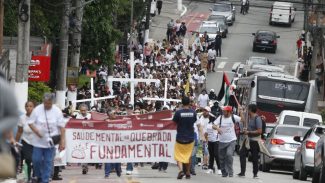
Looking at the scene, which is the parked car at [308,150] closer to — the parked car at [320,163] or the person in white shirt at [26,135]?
the parked car at [320,163]

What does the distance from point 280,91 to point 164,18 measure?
147ft

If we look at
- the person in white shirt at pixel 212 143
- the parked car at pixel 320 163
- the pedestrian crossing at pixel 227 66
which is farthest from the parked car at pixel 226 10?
the parked car at pixel 320 163

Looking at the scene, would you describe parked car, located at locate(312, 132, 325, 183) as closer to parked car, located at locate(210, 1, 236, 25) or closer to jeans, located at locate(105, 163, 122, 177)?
jeans, located at locate(105, 163, 122, 177)

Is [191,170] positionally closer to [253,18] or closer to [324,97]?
[324,97]

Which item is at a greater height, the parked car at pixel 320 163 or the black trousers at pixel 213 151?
the parked car at pixel 320 163

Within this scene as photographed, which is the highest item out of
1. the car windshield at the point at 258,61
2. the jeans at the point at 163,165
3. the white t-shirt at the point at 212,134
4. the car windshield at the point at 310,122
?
the car windshield at the point at 258,61

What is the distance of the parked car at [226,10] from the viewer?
84.4 meters

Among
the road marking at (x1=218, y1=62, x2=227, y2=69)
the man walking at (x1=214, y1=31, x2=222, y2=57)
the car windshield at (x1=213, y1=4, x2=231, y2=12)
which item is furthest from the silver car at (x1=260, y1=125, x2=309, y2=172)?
the car windshield at (x1=213, y1=4, x2=231, y2=12)

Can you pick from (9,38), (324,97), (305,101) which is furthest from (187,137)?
(324,97)

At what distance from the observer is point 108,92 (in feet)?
146

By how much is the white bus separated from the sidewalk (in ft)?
117

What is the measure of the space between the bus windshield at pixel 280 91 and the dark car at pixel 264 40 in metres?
33.1

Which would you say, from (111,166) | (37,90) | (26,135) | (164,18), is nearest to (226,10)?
(164,18)

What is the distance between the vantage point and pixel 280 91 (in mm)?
40906
